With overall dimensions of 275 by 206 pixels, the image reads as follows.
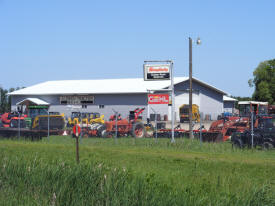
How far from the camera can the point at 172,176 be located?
12.9m

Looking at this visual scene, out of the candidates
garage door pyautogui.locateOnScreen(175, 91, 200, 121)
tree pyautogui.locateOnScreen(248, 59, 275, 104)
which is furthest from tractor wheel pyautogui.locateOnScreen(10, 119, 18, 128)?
tree pyautogui.locateOnScreen(248, 59, 275, 104)

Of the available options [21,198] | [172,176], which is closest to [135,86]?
[172,176]

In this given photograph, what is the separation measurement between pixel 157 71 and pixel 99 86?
39.7m

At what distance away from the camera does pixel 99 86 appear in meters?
65.2

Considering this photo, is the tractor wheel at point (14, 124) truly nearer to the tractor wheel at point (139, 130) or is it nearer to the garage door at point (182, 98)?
the tractor wheel at point (139, 130)

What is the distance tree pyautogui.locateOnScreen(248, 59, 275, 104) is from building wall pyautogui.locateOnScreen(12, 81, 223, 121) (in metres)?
10.1

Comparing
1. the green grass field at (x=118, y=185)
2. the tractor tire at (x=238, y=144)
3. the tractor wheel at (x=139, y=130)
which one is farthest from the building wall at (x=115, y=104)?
the green grass field at (x=118, y=185)

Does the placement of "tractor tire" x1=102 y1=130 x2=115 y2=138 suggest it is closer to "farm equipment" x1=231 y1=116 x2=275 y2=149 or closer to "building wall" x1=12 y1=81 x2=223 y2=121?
"farm equipment" x1=231 y1=116 x2=275 y2=149

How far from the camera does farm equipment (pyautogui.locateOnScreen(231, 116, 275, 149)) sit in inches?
808

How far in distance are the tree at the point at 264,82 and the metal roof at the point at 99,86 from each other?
10.5 m

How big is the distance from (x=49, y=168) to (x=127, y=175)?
173 cm

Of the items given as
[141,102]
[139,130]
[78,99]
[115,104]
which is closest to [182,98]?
[141,102]

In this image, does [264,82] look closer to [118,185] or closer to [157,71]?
[157,71]

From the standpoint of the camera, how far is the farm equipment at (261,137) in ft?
67.4
